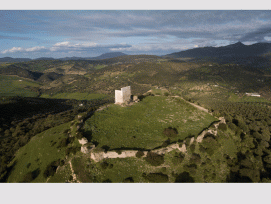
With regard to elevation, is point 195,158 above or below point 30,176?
above

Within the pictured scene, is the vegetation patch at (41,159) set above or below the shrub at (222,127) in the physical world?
Result: below

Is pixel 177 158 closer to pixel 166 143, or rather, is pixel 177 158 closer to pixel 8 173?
pixel 166 143

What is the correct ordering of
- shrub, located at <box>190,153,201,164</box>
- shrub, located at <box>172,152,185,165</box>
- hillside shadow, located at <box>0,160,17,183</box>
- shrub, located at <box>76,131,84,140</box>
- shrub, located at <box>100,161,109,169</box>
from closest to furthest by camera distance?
shrub, located at <box>100,161,109,169</box> < shrub, located at <box>172,152,185,165</box> < shrub, located at <box>190,153,201,164</box> < shrub, located at <box>76,131,84,140</box> < hillside shadow, located at <box>0,160,17,183</box>

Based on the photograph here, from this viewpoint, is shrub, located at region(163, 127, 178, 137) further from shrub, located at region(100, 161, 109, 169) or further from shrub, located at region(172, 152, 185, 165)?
shrub, located at region(100, 161, 109, 169)

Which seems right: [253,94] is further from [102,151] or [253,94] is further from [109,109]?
[102,151]

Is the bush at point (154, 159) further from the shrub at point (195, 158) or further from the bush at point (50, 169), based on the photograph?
the bush at point (50, 169)

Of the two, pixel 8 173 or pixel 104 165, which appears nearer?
pixel 104 165

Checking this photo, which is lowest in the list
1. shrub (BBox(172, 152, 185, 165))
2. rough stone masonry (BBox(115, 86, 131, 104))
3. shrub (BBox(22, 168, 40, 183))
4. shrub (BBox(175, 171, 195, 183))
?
shrub (BBox(22, 168, 40, 183))

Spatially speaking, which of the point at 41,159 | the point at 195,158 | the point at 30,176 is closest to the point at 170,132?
the point at 195,158

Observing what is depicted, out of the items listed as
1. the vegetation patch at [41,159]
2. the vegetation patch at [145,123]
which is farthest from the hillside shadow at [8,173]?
the vegetation patch at [145,123]

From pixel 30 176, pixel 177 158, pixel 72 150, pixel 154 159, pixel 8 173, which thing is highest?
pixel 72 150

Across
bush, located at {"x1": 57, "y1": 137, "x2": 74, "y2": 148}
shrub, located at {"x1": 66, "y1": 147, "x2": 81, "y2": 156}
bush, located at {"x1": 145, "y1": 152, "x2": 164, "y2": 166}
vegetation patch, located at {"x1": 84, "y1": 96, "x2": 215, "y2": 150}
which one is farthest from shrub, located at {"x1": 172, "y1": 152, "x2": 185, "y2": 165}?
bush, located at {"x1": 57, "y1": 137, "x2": 74, "y2": 148}

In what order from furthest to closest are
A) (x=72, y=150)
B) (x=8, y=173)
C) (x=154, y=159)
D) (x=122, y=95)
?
1. (x=122, y=95)
2. (x=8, y=173)
3. (x=72, y=150)
4. (x=154, y=159)
